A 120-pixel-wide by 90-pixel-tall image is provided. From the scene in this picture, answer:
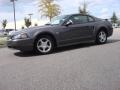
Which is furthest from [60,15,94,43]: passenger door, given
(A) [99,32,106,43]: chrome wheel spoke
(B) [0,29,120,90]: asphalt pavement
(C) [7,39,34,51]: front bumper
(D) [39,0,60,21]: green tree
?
(D) [39,0,60,21]: green tree

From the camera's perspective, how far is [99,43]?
11609mm

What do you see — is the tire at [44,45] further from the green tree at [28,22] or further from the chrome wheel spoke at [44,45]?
the green tree at [28,22]

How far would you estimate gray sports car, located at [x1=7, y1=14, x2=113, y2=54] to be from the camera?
9.58 meters

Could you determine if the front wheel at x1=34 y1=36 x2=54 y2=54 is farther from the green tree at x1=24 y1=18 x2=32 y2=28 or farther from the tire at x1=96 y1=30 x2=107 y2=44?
the green tree at x1=24 y1=18 x2=32 y2=28

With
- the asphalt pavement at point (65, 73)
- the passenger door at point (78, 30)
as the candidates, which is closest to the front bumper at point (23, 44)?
the asphalt pavement at point (65, 73)

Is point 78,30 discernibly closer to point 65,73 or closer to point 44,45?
point 44,45

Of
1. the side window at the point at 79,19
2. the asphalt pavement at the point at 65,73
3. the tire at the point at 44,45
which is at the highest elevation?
the side window at the point at 79,19

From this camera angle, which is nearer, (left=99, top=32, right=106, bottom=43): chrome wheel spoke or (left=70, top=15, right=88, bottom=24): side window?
(left=70, top=15, right=88, bottom=24): side window

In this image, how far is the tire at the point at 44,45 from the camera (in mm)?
9724

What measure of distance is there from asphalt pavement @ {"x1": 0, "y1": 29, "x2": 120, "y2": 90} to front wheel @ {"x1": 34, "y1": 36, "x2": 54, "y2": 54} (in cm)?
134

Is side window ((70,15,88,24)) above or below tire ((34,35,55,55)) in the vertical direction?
above

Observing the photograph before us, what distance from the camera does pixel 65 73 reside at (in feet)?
21.1

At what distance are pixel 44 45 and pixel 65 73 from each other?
3.52 meters

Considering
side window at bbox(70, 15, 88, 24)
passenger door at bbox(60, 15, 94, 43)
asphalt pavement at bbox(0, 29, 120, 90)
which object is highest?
Result: side window at bbox(70, 15, 88, 24)
